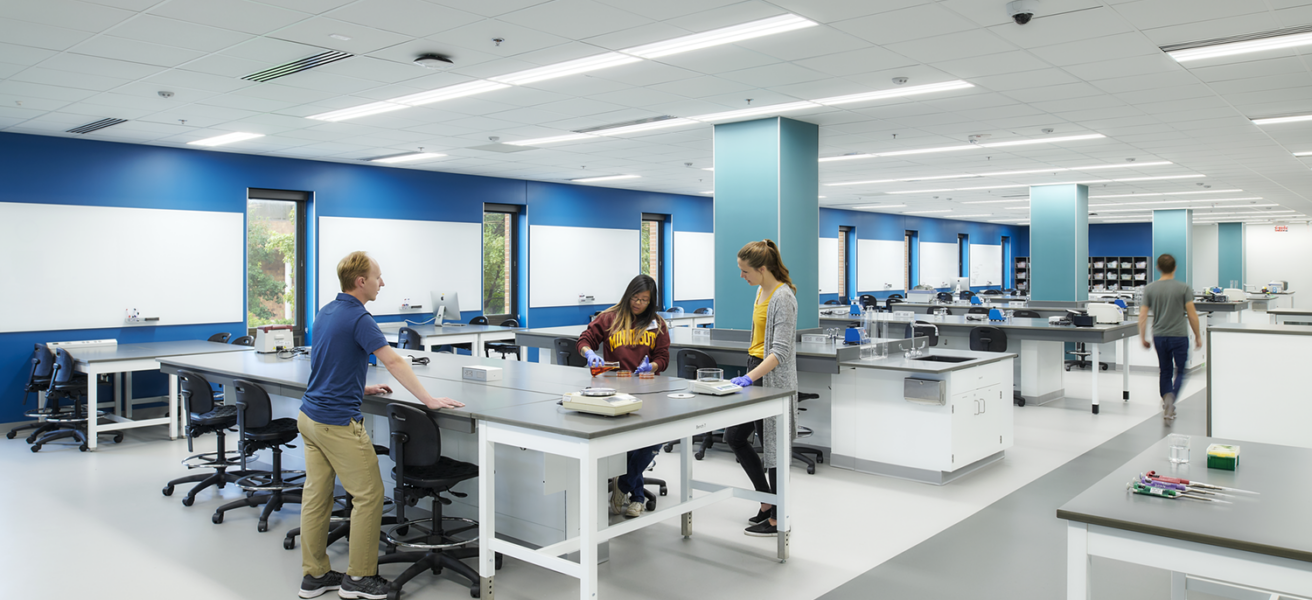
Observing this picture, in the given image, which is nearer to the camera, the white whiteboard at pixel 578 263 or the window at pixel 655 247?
the white whiteboard at pixel 578 263

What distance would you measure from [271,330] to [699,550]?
356cm

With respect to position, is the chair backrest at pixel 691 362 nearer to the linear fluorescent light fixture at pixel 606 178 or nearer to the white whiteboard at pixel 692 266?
the linear fluorescent light fixture at pixel 606 178

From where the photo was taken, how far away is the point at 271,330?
218 inches

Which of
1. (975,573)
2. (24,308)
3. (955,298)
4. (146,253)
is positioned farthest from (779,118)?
(955,298)

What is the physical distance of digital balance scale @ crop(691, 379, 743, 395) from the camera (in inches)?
144

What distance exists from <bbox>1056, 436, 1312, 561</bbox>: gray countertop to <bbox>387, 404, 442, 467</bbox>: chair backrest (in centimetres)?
252

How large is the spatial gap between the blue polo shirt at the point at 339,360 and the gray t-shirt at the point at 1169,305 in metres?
6.77

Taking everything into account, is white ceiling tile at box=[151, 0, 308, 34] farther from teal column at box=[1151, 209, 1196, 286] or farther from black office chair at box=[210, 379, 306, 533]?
teal column at box=[1151, 209, 1196, 286]

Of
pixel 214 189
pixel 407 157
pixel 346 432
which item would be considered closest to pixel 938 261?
pixel 407 157

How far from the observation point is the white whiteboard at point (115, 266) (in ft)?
23.6

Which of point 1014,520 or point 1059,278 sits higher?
point 1059,278

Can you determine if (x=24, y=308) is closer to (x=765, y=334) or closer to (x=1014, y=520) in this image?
(x=765, y=334)

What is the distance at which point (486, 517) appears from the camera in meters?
3.22

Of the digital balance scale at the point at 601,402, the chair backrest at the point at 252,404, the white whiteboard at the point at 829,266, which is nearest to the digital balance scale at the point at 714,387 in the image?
the digital balance scale at the point at 601,402
